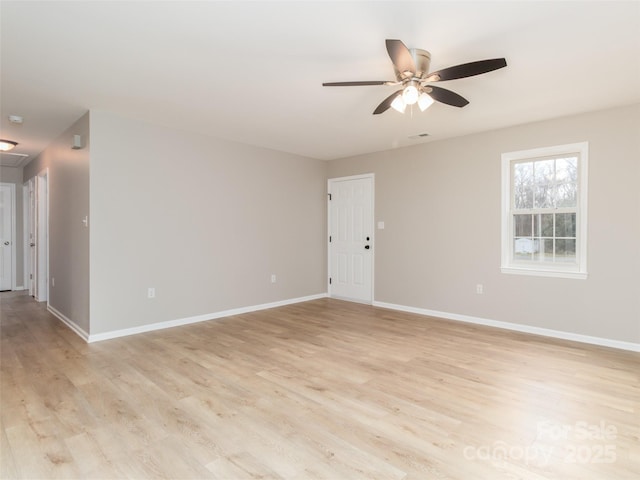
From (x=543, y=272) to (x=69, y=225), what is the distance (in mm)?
5765

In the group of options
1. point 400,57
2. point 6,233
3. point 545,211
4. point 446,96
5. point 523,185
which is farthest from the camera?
point 6,233

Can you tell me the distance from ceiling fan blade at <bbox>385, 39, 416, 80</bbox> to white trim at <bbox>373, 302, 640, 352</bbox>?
134 inches

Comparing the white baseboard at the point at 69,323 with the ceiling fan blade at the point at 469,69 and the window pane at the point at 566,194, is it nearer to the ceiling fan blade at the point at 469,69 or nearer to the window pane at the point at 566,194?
the ceiling fan blade at the point at 469,69

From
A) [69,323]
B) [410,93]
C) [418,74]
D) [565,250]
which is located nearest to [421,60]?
[418,74]

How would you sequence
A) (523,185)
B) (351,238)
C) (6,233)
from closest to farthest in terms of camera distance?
1. (523,185)
2. (351,238)
3. (6,233)

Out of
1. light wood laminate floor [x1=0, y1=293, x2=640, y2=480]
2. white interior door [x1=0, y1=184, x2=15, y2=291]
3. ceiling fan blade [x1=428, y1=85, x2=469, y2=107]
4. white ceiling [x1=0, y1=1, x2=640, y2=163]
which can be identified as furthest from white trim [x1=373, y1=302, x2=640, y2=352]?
white interior door [x1=0, y1=184, x2=15, y2=291]

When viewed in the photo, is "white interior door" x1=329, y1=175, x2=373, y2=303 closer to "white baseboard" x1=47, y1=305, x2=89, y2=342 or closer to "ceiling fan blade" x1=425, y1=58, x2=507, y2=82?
"ceiling fan blade" x1=425, y1=58, x2=507, y2=82

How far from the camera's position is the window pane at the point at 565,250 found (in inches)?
159

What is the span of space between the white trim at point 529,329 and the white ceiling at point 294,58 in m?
2.44

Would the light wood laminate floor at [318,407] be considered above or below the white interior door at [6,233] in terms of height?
below

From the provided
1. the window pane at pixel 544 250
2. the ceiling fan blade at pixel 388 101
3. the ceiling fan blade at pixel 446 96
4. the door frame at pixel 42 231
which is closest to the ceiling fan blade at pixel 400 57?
the ceiling fan blade at pixel 388 101

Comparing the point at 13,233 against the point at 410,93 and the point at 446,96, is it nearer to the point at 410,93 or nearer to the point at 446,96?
the point at 410,93

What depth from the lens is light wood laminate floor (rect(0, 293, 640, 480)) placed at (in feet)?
6.07

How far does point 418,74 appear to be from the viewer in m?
2.52
